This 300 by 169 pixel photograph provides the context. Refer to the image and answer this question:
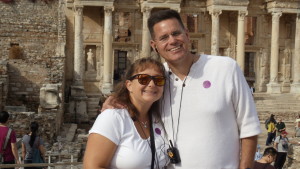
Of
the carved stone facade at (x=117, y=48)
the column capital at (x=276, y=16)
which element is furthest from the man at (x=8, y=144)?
the column capital at (x=276, y=16)

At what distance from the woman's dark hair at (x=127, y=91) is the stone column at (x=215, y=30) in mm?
22806

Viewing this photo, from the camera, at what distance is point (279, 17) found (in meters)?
27.5

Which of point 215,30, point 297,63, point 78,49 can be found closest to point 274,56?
point 297,63

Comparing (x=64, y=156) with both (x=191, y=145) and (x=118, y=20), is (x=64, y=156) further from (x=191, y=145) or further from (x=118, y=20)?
(x=118, y=20)

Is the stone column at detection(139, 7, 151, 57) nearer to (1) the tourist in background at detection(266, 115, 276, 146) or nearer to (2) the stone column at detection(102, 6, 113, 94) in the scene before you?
(2) the stone column at detection(102, 6, 113, 94)

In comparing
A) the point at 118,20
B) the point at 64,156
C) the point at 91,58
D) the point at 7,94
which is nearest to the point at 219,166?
the point at 64,156

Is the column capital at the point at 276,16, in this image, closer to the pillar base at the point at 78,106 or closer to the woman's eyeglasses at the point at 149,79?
the pillar base at the point at 78,106

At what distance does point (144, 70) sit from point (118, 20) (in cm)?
3066

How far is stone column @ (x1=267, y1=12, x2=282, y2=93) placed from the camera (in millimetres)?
26703

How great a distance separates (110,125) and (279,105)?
23.0 m

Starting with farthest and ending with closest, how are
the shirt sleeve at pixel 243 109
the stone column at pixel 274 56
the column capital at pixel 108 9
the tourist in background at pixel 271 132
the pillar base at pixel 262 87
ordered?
the pillar base at pixel 262 87 → the stone column at pixel 274 56 → the column capital at pixel 108 9 → the tourist in background at pixel 271 132 → the shirt sleeve at pixel 243 109

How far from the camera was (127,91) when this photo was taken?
3.55 m

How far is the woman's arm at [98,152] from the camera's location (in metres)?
3.13

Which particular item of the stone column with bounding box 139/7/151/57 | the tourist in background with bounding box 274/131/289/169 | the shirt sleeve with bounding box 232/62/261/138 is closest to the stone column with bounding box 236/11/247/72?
the stone column with bounding box 139/7/151/57
